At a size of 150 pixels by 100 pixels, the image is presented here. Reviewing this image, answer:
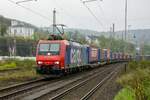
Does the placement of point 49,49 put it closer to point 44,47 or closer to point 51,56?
point 44,47

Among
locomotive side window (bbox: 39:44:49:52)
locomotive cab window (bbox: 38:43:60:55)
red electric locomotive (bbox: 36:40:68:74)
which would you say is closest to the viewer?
red electric locomotive (bbox: 36:40:68:74)

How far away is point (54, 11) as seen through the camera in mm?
47500

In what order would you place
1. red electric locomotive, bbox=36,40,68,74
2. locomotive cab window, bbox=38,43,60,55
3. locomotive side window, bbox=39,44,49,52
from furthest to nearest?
locomotive side window, bbox=39,44,49,52 < locomotive cab window, bbox=38,43,60,55 < red electric locomotive, bbox=36,40,68,74

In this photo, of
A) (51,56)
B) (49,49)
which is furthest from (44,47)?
(51,56)

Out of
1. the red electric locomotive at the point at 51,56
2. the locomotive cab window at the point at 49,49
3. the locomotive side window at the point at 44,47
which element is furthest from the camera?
the locomotive side window at the point at 44,47

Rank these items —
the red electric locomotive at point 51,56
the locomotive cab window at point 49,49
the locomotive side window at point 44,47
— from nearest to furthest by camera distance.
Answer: the red electric locomotive at point 51,56
the locomotive cab window at point 49,49
the locomotive side window at point 44,47

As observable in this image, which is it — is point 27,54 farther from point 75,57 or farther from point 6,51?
point 75,57

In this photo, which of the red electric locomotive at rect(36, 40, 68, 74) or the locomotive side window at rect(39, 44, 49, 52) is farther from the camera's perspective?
the locomotive side window at rect(39, 44, 49, 52)

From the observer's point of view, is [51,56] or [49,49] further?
[49,49]

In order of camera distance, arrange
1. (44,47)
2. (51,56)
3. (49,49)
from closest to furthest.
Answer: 1. (51,56)
2. (49,49)
3. (44,47)

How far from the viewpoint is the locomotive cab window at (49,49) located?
26188 millimetres

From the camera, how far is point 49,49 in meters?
26.5

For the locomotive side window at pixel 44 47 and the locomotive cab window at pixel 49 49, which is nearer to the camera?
the locomotive cab window at pixel 49 49

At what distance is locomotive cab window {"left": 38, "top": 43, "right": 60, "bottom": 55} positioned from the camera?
2619cm
